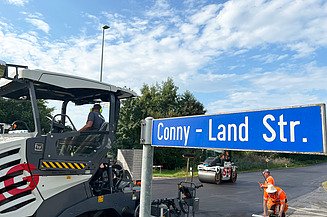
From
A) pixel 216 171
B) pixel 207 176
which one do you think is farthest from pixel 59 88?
pixel 207 176

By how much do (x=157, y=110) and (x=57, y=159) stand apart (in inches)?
993

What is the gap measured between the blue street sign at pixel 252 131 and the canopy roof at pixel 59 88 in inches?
78.4

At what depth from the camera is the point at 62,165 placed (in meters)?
3.76

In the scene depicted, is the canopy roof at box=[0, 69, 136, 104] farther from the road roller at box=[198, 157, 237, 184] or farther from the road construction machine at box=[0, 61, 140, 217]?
the road roller at box=[198, 157, 237, 184]

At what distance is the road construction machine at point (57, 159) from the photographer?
135 inches

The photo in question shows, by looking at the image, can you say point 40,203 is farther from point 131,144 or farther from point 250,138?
point 131,144

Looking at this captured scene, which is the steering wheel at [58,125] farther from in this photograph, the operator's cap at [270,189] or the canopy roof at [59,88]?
the operator's cap at [270,189]

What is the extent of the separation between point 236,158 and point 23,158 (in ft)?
107

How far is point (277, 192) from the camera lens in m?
8.48

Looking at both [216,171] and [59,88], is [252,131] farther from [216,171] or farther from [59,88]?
[216,171]

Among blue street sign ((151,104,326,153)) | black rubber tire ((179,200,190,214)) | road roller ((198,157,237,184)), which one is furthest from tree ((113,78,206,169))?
Answer: blue street sign ((151,104,326,153))

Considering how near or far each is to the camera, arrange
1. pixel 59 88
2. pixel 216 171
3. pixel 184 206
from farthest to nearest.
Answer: pixel 216 171 → pixel 184 206 → pixel 59 88

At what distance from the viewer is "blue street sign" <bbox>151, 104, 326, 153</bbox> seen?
5.10ft

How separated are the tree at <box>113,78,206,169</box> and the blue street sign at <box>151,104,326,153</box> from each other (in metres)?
22.9
